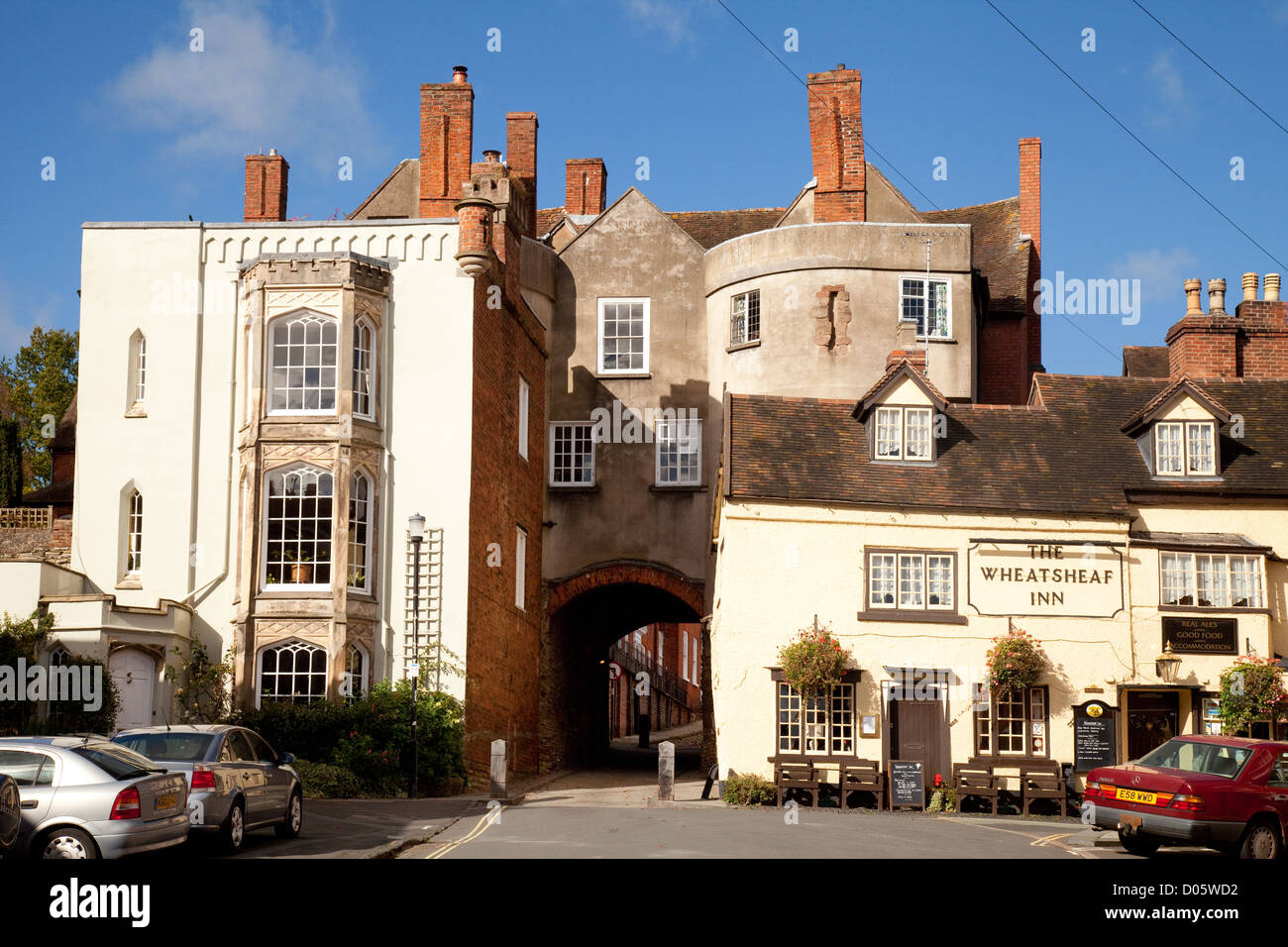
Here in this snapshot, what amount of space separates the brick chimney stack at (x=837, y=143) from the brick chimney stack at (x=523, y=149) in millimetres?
7405

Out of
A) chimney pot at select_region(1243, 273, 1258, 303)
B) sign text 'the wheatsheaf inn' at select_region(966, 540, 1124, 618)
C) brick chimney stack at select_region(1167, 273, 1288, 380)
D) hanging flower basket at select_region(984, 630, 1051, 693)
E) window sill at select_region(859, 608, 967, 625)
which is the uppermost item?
chimney pot at select_region(1243, 273, 1258, 303)

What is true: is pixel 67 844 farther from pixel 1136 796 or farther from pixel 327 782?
pixel 1136 796

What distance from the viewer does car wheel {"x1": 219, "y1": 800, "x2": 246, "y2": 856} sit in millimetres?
16547

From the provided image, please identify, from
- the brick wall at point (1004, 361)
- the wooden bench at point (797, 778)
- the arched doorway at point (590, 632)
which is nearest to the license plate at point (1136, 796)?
the wooden bench at point (797, 778)

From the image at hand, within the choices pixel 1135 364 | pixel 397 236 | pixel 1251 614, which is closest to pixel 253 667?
pixel 397 236

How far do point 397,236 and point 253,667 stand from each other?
9.35 meters

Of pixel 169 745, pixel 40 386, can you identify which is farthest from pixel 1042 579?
pixel 40 386

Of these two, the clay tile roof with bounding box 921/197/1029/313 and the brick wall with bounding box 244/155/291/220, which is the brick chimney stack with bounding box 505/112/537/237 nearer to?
the brick wall with bounding box 244/155/291/220

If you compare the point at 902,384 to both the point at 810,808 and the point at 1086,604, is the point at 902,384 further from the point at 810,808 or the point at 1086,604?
the point at 810,808

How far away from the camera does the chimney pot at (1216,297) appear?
110 feet

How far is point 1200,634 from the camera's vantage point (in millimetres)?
28734

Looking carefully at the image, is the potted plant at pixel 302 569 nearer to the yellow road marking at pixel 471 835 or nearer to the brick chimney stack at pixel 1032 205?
the yellow road marking at pixel 471 835

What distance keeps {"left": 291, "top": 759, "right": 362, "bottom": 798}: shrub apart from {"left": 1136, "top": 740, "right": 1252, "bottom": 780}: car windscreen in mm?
13513

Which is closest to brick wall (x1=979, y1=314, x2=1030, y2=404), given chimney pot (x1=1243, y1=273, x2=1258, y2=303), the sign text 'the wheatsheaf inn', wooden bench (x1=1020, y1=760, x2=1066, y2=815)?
chimney pot (x1=1243, y1=273, x2=1258, y2=303)
